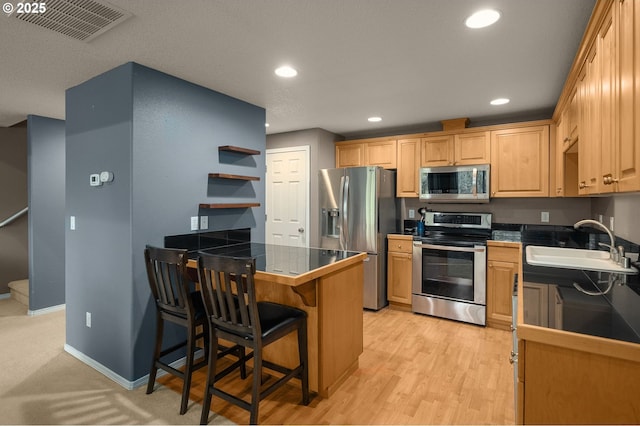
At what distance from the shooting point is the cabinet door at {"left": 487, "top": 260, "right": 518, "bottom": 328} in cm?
353

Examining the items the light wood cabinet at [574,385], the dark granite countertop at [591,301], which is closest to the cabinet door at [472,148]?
the dark granite countertop at [591,301]

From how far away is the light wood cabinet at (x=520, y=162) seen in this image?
3.60 metres

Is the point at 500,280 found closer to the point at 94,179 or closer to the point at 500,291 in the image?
the point at 500,291

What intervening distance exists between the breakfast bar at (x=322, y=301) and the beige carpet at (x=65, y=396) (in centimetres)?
64

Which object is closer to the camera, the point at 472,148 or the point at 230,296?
the point at 230,296

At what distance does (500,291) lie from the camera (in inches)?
141

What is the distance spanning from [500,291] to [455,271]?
0.48m

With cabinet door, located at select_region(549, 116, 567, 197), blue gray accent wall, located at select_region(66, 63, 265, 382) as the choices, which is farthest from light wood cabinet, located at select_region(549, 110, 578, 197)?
blue gray accent wall, located at select_region(66, 63, 265, 382)

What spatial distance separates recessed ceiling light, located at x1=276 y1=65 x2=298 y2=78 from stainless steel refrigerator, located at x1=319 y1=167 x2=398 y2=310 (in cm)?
173

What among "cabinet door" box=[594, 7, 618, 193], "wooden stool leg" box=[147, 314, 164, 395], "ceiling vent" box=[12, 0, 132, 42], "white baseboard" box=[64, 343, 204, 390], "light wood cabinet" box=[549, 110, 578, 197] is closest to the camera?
"cabinet door" box=[594, 7, 618, 193]

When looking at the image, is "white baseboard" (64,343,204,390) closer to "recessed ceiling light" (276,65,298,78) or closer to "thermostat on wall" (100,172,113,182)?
"thermostat on wall" (100,172,113,182)

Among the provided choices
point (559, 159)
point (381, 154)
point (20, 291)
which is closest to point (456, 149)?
point (381, 154)

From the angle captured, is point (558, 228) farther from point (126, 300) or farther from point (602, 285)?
point (126, 300)

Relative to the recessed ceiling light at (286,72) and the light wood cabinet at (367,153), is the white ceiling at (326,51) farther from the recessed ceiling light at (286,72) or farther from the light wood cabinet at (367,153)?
the light wood cabinet at (367,153)
